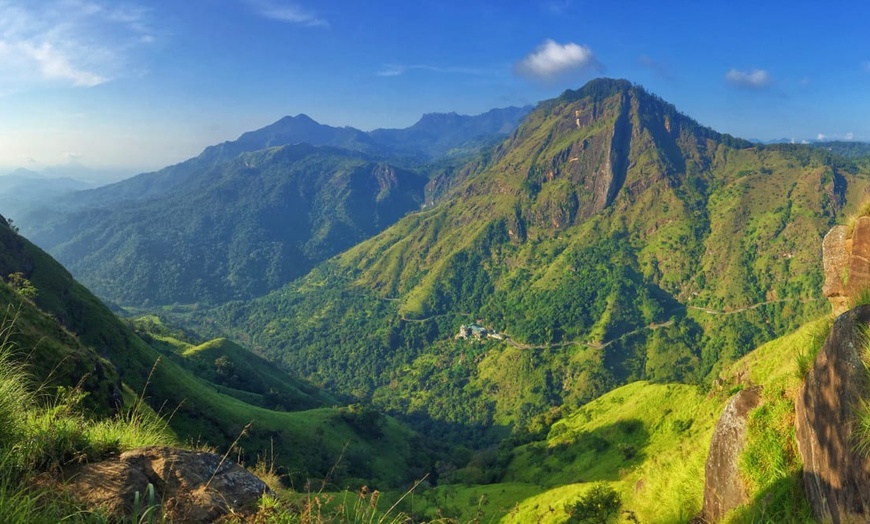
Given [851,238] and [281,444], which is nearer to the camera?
[851,238]

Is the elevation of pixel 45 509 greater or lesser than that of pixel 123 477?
greater

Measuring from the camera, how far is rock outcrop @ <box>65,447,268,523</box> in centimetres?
524

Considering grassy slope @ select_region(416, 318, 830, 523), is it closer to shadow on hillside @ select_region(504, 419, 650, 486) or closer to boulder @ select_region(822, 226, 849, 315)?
shadow on hillside @ select_region(504, 419, 650, 486)

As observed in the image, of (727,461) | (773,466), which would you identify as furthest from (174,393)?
(773,466)

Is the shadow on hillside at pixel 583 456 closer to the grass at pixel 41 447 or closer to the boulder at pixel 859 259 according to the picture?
the boulder at pixel 859 259

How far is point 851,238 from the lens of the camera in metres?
11.3

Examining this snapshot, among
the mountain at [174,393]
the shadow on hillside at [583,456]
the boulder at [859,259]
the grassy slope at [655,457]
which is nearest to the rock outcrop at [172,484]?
the grassy slope at [655,457]

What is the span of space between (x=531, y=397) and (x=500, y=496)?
128794 millimetres

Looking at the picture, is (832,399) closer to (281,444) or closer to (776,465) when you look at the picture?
(776,465)

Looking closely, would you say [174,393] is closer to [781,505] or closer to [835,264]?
[781,505]

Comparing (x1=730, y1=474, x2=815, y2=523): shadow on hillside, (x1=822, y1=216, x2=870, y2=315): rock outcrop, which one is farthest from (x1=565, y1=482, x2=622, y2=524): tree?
(x1=730, y1=474, x2=815, y2=523): shadow on hillside

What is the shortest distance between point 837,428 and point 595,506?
21.6 m

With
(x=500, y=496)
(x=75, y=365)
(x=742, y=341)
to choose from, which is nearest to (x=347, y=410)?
(x=500, y=496)

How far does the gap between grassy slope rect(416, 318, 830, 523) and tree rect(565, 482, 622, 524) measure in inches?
36.2
